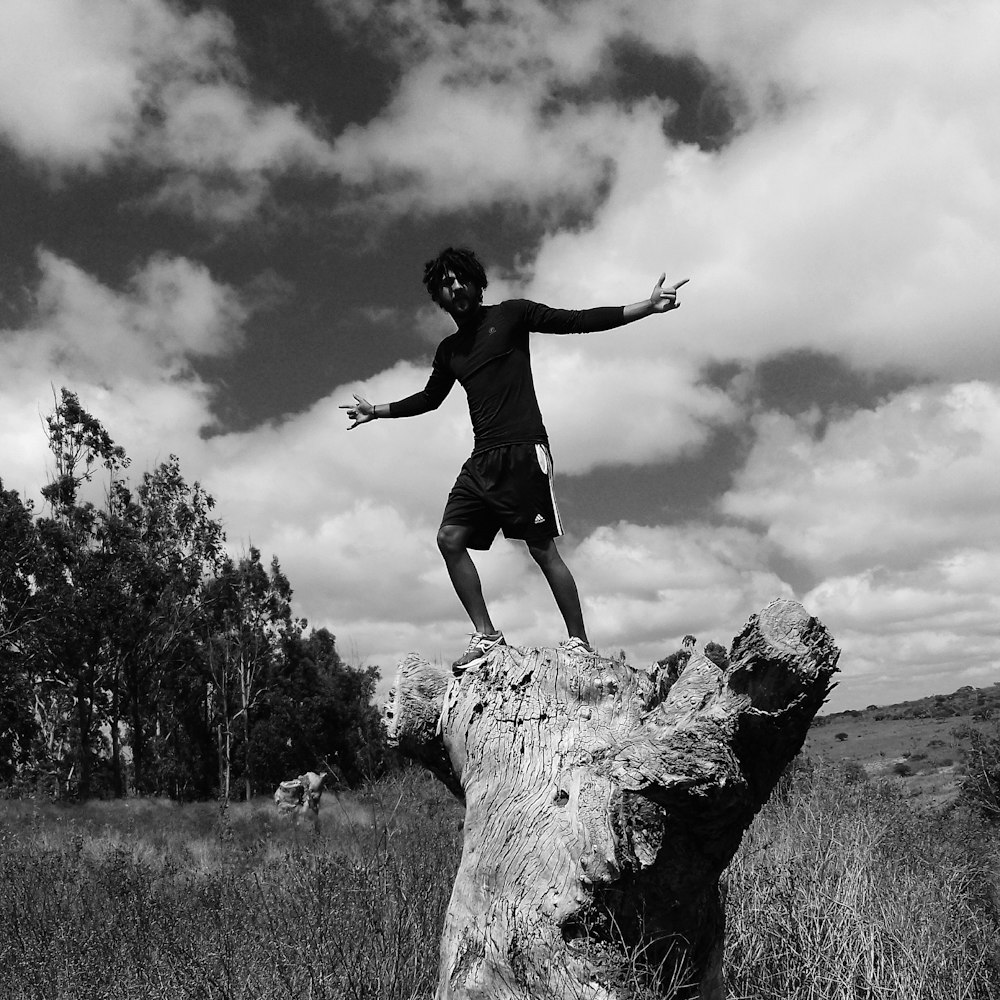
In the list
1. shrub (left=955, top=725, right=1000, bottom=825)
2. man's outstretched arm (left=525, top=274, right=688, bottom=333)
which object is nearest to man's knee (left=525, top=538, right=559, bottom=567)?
man's outstretched arm (left=525, top=274, right=688, bottom=333)

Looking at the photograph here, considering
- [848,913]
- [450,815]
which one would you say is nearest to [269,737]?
[450,815]

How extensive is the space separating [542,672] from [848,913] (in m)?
2.87

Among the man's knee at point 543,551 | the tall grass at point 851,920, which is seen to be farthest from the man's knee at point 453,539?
the tall grass at point 851,920

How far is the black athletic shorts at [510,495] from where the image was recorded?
13.5 ft

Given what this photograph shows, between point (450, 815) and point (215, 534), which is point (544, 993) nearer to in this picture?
point (450, 815)

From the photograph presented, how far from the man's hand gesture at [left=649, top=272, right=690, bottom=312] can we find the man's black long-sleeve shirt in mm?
188

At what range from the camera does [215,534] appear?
1188 inches

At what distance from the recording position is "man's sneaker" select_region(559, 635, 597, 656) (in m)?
3.84

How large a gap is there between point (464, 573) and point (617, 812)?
4.95 feet

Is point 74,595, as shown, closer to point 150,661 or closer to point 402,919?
point 150,661

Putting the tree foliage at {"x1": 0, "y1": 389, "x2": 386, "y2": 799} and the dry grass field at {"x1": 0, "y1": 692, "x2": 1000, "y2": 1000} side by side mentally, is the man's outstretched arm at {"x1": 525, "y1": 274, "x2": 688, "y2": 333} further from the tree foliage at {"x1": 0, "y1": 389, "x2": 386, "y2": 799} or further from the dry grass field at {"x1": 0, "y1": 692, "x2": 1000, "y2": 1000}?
the tree foliage at {"x1": 0, "y1": 389, "x2": 386, "y2": 799}

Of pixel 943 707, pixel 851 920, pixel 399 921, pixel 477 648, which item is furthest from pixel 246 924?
pixel 943 707

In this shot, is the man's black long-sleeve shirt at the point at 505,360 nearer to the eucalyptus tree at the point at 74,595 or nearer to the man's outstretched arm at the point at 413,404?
the man's outstretched arm at the point at 413,404

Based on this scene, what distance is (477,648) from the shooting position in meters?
4.09
